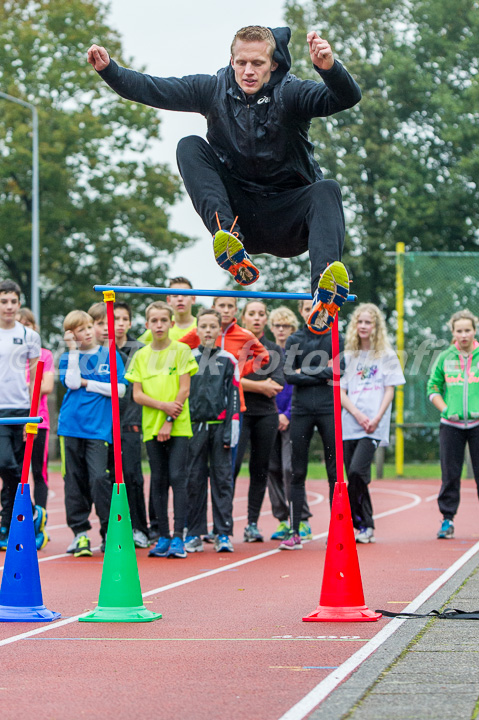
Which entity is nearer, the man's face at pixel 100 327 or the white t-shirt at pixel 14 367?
the white t-shirt at pixel 14 367

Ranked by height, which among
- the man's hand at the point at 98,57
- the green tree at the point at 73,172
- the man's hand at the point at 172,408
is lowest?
the man's hand at the point at 172,408

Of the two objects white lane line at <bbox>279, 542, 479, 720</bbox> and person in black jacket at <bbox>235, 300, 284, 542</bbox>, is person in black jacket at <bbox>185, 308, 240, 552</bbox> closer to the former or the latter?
person in black jacket at <bbox>235, 300, 284, 542</bbox>

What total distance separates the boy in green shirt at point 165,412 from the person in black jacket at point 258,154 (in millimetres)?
3113

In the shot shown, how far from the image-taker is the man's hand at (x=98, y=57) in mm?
5445

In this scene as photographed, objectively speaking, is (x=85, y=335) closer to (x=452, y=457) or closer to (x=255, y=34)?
(x=452, y=457)

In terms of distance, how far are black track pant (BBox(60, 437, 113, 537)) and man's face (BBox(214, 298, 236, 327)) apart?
62.4 inches

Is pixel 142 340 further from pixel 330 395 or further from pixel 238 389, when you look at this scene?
pixel 330 395

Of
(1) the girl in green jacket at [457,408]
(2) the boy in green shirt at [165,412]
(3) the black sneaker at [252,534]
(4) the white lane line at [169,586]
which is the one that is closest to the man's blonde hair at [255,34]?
(4) the white lane line at [169,586]

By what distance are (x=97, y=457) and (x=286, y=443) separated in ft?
7.88

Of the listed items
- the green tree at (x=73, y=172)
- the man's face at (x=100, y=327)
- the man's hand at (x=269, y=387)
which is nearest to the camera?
the man's face at (x=100, y=327)

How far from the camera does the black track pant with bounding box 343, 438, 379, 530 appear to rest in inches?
387

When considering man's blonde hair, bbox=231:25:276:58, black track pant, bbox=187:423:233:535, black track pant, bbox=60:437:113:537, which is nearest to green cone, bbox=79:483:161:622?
man's blonde hair, bbox=231:25:276:58

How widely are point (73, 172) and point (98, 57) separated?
103 feet

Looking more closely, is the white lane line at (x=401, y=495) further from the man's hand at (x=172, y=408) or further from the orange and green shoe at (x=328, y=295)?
the orange and green shoe at (x=328, y=295)
